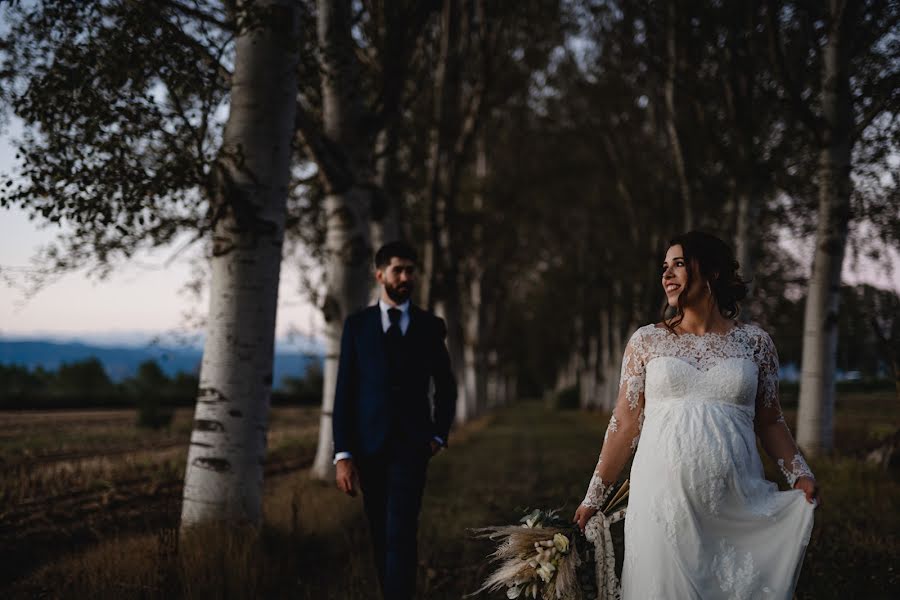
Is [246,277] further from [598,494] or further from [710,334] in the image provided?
[710,334]

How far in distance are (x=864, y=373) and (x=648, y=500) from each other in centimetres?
939

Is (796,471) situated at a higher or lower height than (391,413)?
lower

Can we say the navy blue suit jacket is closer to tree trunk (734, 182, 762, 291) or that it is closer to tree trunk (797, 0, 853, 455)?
tree trunk (797, 0, 853, 455)

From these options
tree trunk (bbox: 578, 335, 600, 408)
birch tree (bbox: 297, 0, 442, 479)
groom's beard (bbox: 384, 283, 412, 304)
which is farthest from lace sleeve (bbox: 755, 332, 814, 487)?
tree trunk (bbox: 578, 335, 600, 408)

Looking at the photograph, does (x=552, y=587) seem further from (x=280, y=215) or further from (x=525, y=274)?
(x=525, y=274)

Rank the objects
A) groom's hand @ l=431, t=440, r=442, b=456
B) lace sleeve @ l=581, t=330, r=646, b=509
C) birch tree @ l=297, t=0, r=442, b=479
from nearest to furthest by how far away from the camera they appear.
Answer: lace sleeve @ l=581, t=330, r=646, b=509 → groom's hand @ l=431, t=440, r=442, b=456 → birch tree @ l=297, t=0, r=442, b=479

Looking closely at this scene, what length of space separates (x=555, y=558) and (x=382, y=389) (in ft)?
5.54

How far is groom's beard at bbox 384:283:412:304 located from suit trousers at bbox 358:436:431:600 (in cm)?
98

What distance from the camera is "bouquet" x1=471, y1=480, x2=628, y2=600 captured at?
334 centimetres

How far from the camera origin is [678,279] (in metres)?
3.55

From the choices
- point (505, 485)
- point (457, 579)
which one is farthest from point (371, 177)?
point (457, 579)

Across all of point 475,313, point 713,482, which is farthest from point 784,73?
point 475,313

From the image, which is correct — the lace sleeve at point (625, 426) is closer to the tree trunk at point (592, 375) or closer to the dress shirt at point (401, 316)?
the dress shirt at point (401, 316)

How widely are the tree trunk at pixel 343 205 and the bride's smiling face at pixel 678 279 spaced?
6.61 metres
